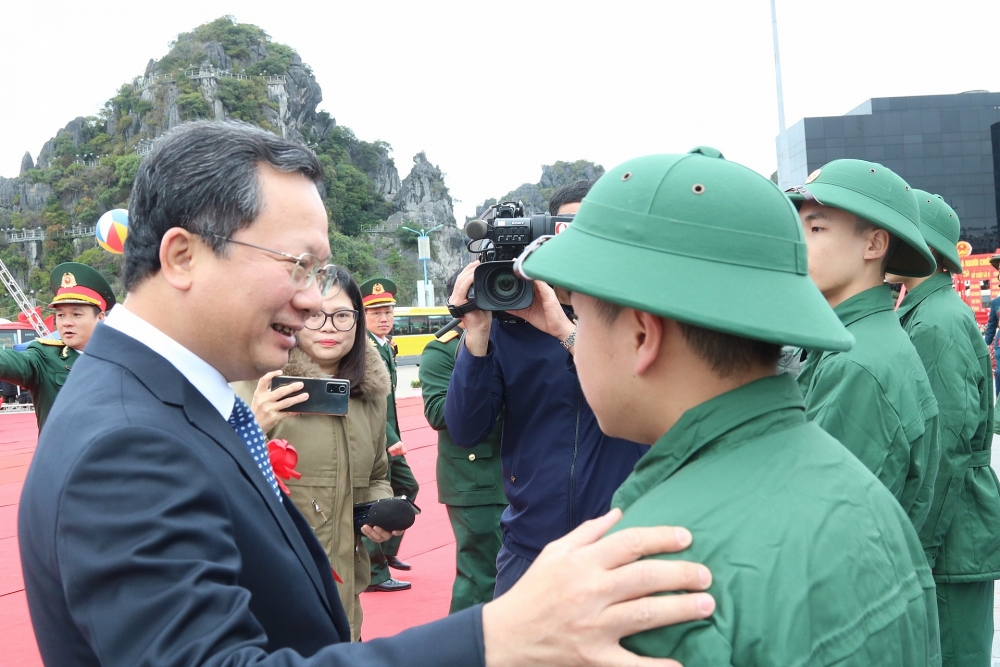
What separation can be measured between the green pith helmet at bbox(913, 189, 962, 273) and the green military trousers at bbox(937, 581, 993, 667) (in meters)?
1.32

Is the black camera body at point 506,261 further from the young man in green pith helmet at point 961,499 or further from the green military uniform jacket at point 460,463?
the green military uniform jacket at point 460,463

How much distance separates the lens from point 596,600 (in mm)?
1008

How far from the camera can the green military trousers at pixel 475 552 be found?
13.5 feet

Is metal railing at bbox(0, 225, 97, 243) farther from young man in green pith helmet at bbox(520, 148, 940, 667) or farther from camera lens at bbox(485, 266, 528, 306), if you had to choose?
young man in green pith helmet at bbox(520, 148, 940, 667)

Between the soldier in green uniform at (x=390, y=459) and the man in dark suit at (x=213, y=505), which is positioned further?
the soldier in green uniform at (x=390, y=459)

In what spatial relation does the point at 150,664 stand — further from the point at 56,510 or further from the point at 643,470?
the point at 643,470

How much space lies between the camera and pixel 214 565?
1.16 m

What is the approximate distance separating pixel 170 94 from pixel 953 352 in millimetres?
70974

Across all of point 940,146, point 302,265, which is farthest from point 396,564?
point 940,146

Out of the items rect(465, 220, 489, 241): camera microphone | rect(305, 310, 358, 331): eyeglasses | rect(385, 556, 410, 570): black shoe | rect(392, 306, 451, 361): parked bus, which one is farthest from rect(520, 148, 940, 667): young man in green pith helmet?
rect(392, 306, 451, 361): parked bus

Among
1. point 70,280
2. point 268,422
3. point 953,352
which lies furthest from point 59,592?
point 70,280

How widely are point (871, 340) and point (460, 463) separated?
96.0 inches

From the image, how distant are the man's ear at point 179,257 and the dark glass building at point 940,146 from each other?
45.5 metres

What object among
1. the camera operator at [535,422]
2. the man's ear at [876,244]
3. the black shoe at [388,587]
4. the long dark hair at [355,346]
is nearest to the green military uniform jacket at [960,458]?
the man's ear at [876,244]
